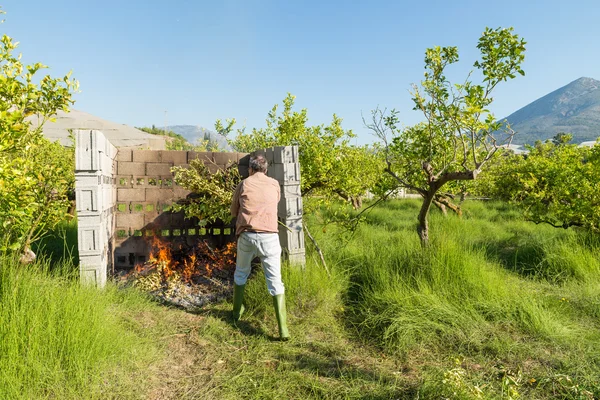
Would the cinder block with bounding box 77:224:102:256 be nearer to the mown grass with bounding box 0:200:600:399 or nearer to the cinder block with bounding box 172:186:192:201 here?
the mown grass with bounding box 0:200:600:399

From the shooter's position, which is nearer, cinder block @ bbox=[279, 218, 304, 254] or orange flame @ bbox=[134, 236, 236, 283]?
cinder block @ bbox=[279, 218, 304, 254]

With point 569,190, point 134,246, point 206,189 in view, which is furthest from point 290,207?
point 569,190

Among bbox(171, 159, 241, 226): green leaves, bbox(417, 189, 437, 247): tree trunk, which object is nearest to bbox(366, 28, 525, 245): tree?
bbox(417, 189, 437, 247): tree trunk

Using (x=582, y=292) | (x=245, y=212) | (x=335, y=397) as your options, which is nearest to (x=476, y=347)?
(x=335, y=397)

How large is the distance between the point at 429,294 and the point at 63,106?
438 centimetres

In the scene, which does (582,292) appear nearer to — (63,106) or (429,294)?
(429,294)

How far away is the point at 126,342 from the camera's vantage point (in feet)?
10.3

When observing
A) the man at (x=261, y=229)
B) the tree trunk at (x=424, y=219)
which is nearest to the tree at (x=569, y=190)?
the tree trunk at (x=424, y=219)

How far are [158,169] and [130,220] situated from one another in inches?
33.9

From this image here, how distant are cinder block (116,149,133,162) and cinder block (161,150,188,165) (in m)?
0.45

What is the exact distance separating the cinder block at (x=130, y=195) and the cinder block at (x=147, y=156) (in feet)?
1.54

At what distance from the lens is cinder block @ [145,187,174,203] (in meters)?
5.48

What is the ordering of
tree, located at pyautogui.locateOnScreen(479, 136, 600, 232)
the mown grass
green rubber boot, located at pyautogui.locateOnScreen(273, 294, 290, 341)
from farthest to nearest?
1. tree, located at pyautogui.locateOnScreen(479, 136, 600, 232)
2. green rubber boot, located at pyautogui.locateOnScreen(273, 294, 290, 341)
3. the mown grass

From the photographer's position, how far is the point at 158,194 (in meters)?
5.52
